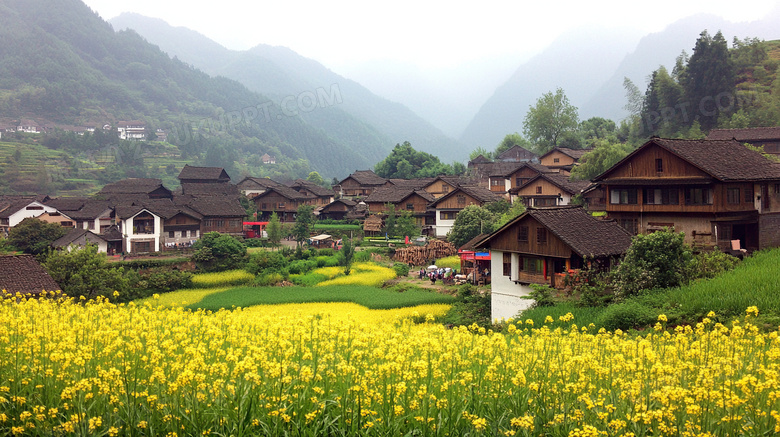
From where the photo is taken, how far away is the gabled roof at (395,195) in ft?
219

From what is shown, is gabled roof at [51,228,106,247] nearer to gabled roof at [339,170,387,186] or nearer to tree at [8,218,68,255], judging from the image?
tree at [8,218,68,255]

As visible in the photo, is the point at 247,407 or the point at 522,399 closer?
the point at 247,407

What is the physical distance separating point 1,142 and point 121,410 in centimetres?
14449

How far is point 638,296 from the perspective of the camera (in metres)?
22.3

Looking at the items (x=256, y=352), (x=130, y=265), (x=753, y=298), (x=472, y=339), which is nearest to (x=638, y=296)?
(x=753, y=298)

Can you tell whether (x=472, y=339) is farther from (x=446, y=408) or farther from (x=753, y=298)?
(x=753, y=298)

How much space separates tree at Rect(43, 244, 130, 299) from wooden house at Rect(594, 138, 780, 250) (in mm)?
31662

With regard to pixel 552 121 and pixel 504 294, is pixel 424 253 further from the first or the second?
pixel 552 121

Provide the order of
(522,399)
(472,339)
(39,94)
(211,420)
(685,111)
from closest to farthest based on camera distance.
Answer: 1. (211,420)
2. (522,399)
3. (472,339)
4. (685,111)
5. (39,94)

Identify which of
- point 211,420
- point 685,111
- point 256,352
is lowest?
point 211,420

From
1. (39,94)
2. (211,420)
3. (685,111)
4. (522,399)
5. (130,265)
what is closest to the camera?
(211,420)

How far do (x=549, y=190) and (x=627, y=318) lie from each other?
3920cm

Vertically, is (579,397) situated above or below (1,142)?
below

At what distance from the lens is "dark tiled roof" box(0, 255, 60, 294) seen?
25.9 m
